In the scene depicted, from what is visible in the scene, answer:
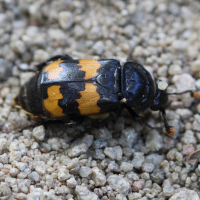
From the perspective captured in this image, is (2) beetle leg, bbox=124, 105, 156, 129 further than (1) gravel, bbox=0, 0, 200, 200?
Yes

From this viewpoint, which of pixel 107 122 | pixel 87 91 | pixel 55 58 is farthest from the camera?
Answer: pixel 55 58

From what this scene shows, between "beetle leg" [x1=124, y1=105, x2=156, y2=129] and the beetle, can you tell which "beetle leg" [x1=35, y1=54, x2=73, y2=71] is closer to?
the beetle

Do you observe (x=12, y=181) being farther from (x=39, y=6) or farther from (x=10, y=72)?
(x=39, y=6)

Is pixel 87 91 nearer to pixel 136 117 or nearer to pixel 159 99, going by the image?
pixel 136 117

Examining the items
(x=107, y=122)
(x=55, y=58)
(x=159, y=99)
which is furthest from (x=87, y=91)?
(x=159, y=99)

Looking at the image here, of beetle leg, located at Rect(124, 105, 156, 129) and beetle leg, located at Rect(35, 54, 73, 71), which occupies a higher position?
beetle leg, located at Rect(35, 54, 73, 71)

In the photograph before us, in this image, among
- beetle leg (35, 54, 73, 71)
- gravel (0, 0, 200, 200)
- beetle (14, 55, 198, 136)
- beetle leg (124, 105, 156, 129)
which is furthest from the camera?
beetle leg (35, 54, 73, 71)

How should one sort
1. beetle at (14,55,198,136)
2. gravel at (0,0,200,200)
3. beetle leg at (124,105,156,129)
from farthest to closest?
beetle leg at (124,105,156,129) → beetle at (14,55,198,136) → gravel at (0,0,200,200)

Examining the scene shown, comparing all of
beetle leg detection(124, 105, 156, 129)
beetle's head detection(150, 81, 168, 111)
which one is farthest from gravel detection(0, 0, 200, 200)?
beetle's head detection(150, 81, 168, 111)
